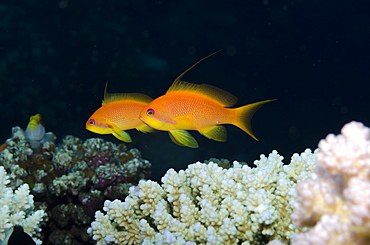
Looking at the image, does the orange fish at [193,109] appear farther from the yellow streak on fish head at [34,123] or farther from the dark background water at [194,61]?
the dark background water at [194,61]

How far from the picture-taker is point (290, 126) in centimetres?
1101

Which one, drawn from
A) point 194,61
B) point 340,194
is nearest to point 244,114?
point 340,194

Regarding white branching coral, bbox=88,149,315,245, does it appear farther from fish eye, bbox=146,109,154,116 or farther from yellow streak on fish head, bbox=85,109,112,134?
yellow streak on fish head, bbox=85,109,112,134

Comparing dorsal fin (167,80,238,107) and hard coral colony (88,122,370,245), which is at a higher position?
dorsal fin (167,80,238,107)

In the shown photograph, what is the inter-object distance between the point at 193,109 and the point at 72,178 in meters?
2.50

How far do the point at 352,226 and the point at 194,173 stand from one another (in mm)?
1846

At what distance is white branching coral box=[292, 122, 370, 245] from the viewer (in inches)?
39.9

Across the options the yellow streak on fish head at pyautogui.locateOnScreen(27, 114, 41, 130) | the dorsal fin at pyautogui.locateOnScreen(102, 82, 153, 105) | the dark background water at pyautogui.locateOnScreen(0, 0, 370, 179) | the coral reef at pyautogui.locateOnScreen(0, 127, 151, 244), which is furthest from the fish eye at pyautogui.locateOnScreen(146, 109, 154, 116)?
the dark background water at pyautogui.locateOnScreen(0, 0, 370, 179)

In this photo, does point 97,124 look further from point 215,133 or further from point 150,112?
point 215,133

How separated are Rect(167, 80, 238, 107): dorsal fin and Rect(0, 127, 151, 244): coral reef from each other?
7.33 feet

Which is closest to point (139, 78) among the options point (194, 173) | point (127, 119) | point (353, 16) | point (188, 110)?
point (127, 119)

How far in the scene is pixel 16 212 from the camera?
3.05 m

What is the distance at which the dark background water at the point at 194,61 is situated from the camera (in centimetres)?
967

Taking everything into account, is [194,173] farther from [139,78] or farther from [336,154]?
[139,78]
